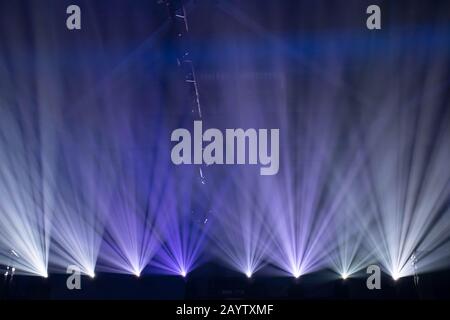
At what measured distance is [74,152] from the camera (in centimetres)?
469

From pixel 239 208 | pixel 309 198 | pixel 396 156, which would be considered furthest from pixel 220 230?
pixel 396 156

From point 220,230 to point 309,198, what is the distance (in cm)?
63

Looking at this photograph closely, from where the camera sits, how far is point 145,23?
479cm

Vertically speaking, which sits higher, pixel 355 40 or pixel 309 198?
pixel 355 40

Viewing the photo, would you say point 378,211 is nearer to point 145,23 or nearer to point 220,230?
point 220,230

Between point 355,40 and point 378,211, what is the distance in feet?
3.79

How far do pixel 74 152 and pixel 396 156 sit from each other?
2137 millimetres

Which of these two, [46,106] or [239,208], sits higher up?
[46,106]

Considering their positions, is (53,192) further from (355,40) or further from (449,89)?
(449,89)
